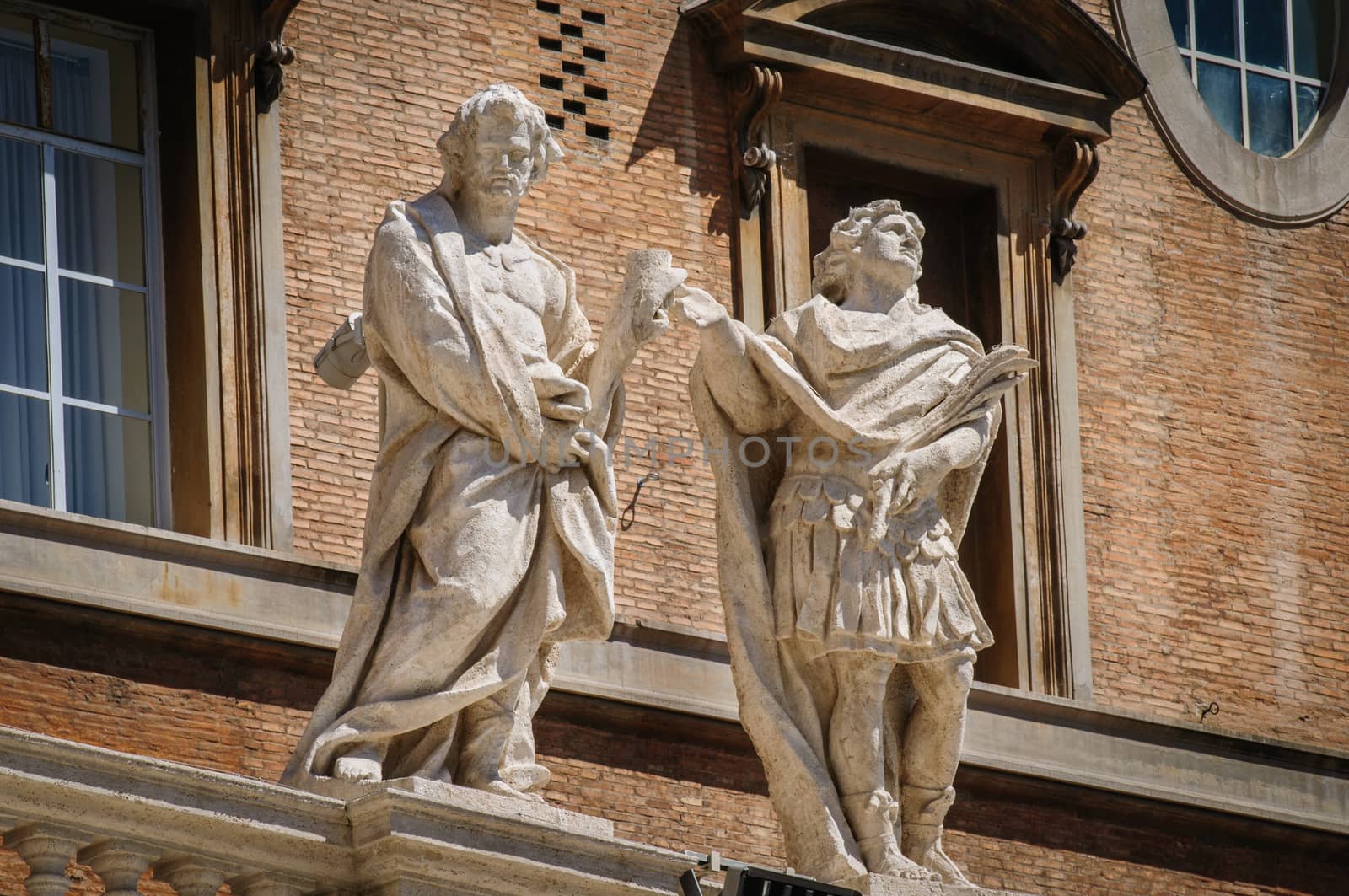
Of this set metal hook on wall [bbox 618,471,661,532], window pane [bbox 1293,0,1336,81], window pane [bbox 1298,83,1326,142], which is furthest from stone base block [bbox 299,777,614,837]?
window pane [bbox 1293,0,1336,81]

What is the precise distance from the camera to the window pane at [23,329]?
49.4 ft

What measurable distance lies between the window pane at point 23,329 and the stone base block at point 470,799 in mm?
4378

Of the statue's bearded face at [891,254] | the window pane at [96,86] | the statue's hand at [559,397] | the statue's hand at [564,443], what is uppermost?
the window pane at [96,86]

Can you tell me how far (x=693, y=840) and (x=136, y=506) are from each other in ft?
8.62

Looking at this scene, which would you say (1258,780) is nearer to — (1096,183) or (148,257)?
(1096,183)

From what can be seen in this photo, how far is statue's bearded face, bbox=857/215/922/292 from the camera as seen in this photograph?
43.6ft

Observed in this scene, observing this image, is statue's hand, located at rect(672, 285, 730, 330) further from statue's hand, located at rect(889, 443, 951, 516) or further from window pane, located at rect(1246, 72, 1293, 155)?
window pane, located at rect(1246, 72, 1293, 155)

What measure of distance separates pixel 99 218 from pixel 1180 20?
5.71 meters

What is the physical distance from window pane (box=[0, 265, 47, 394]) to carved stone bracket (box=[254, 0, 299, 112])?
117 cm

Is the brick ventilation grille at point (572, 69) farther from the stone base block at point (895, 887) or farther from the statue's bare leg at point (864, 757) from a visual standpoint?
the stone base block at point (895, 887)

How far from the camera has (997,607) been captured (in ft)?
56.3

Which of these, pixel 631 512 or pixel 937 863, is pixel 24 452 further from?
pixel 937 863

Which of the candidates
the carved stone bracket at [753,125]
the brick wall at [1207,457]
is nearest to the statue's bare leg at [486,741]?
the carved stone bracket at [753,125]

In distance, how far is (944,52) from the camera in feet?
57.9
